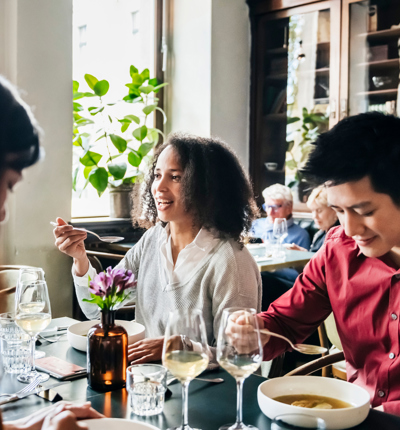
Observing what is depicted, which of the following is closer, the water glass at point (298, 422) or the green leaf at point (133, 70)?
the water glass at point (298, 422)

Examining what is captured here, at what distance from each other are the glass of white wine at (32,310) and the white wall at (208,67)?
3.40 meters

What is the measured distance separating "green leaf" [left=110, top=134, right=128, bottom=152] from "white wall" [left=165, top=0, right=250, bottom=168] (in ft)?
2.57

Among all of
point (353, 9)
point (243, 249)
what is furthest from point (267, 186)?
point (243, 249)

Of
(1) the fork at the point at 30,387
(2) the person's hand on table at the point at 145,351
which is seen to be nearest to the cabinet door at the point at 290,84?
(2) the person's hand on table at the point at 145,351

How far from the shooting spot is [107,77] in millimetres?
4477

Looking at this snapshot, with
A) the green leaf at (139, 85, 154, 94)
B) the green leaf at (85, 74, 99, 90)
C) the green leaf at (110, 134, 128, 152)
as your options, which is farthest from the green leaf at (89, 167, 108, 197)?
the green leaf at (139, 85, 154, 94)

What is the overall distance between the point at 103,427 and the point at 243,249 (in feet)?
3.14

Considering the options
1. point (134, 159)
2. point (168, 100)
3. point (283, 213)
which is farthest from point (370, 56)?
point (134, 159)

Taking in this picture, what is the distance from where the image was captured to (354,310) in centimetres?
150

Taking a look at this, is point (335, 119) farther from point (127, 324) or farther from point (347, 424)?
point (347, 424)

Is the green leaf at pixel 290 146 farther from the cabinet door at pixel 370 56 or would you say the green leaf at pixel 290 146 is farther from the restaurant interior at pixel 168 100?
the cabinet door at pixel 370 56

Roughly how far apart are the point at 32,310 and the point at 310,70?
12.6ft

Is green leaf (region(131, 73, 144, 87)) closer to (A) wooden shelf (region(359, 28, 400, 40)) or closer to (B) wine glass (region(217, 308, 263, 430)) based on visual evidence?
(A) wooden shelf (region(359, 28, 400, 40))

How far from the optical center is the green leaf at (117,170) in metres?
4.01
